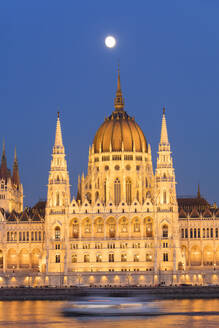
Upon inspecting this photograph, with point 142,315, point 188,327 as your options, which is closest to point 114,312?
point 142,315

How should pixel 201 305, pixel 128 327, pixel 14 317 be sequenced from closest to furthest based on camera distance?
pixel 128 327 < pixel 14 317 < pixel 201 305

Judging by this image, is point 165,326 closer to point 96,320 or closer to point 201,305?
point 96,320

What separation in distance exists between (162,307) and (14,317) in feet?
78.2

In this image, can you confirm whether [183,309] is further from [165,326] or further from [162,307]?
[165,326]

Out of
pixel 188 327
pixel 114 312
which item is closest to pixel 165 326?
pixel 188 327

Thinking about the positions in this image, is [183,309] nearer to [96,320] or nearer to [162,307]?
[162,307]

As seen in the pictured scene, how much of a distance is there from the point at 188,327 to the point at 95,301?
3054 centimetres

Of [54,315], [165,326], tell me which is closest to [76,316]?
[54,315]

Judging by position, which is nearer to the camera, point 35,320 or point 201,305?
point 35,320

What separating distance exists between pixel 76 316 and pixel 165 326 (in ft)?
52.5

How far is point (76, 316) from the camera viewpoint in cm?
18212

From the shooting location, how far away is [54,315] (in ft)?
605

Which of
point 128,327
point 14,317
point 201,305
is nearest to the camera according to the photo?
point 128,327

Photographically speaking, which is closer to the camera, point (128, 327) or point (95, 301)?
point (128, 327)
